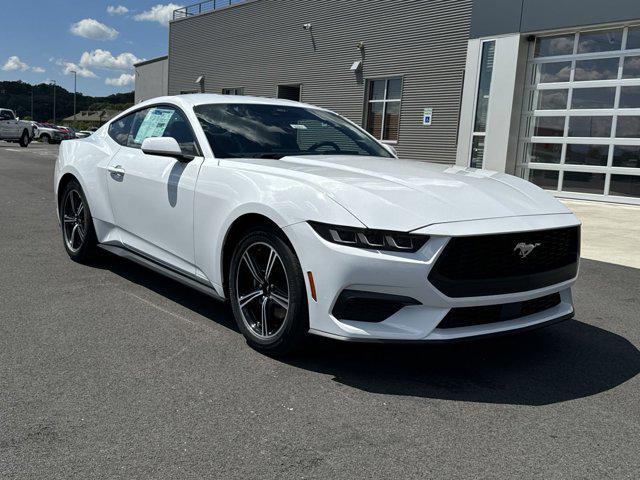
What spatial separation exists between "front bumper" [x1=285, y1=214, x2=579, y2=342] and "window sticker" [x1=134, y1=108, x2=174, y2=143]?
2.01 m

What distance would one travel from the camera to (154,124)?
16.1 ft

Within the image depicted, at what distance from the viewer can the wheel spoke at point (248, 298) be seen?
12.0ft

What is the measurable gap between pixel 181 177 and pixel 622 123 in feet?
39.1

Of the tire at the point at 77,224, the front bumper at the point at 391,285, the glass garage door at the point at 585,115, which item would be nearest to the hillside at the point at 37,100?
the glass garage door at the point at 585,115

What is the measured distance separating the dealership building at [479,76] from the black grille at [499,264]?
1112cm

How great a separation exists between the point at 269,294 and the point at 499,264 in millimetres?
1286

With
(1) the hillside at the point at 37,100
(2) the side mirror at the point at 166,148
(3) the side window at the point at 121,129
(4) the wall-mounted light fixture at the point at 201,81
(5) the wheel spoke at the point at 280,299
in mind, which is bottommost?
(5) the wheel spoke at the point at 280,299

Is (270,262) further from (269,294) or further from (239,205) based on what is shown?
(239,205)

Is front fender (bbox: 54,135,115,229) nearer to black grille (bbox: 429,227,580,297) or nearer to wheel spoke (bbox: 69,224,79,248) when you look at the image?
wheel spoke (bbox: 69,224,79,248)

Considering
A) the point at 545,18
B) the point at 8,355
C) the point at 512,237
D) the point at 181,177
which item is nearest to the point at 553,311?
the point at 512,237

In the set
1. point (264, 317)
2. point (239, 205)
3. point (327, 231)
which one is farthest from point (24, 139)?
point (327, 231)

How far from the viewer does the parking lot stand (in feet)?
8.12

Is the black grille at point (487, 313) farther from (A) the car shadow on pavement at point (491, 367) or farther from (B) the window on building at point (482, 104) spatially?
(B) the window on building at point (482, 104)

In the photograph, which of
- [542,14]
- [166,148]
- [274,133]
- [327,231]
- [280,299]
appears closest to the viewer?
[327,231]
